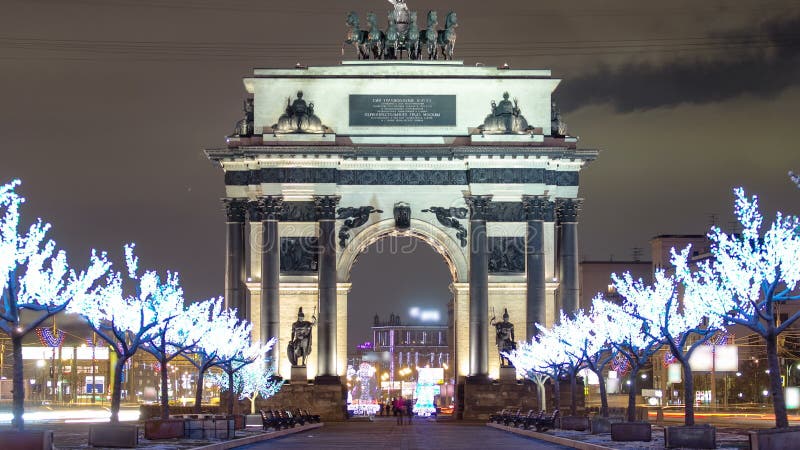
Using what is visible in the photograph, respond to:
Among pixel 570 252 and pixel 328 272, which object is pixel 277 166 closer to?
pixel 328 272

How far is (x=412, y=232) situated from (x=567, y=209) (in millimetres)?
9031

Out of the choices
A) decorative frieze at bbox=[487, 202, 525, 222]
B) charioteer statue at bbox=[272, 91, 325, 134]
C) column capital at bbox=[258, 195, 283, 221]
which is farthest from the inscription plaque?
column capital at bbox=[258, 195, 283, 221]

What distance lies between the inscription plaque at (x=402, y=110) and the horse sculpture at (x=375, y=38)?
135 inches

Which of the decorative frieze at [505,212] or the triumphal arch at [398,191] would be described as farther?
the decorative frieze at [505,212]

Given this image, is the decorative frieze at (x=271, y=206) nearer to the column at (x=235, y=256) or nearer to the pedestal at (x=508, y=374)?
the column at (x=235, y=256)

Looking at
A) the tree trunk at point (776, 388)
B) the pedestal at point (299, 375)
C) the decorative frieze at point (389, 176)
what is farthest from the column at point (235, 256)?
the tree trunk at point (776, 388)

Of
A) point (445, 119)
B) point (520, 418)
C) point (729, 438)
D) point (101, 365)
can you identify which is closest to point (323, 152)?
point (445, 119)

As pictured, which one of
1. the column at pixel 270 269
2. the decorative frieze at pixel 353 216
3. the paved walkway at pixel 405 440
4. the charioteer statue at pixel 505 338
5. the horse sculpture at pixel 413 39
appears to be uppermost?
the horse sculpture at pixel 413 39

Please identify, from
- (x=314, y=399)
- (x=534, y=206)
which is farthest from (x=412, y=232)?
(x=314, y=399)

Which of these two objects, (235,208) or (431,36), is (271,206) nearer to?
(235,208)

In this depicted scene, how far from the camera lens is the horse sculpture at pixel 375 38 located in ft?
260

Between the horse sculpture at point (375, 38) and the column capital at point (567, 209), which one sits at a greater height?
the horse sculpture at point (375, 38)

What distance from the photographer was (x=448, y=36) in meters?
79.6

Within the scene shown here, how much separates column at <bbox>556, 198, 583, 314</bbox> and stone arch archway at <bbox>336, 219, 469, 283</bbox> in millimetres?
5615
